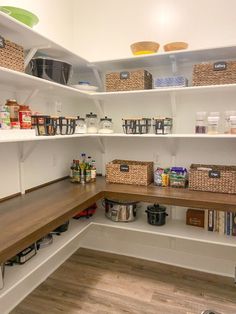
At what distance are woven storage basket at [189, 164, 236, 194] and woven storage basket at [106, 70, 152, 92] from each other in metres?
0.82

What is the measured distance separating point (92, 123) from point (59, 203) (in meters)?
0.98

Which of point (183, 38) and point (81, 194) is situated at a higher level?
point (183, 38)

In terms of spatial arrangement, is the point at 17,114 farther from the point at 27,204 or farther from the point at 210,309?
the point at 210,309

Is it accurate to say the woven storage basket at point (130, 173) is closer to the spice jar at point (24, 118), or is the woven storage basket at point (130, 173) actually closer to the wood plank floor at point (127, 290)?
the wood plank floor at point (127, 290)

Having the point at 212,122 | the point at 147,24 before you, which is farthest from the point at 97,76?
the point at 212,122

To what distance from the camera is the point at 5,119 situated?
1457 millimetres

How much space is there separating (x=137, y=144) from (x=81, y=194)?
0.83m

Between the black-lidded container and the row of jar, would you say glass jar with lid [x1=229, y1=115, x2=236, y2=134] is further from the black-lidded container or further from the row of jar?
the black-lidded container

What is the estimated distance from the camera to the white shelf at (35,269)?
1.44 metres

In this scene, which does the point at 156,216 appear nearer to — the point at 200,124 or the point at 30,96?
the point at 200,124

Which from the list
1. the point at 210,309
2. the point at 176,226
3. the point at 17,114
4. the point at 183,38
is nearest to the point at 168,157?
the point at 176,226

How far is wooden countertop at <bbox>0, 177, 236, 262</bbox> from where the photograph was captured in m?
1.28

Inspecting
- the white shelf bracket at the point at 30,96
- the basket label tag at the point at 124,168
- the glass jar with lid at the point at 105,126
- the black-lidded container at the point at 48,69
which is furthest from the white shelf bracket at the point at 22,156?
the basket label tag at the point at 124,168

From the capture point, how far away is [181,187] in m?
2.15
